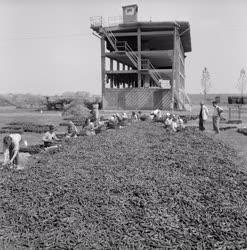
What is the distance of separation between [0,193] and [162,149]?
20.7 feet

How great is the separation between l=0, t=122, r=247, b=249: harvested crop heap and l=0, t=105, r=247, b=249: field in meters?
0.01

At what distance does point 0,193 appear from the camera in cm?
816

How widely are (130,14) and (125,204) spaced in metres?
39.2

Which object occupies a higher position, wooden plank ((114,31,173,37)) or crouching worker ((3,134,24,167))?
wooden plank ((114,31,173,37))

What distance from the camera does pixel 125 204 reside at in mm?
7207

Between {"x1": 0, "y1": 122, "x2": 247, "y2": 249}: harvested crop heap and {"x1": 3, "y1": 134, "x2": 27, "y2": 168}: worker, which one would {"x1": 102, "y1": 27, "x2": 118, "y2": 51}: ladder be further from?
{"x1": 0, "y1": 122, "x2": 247, "y2": 249}: harvested crop heap

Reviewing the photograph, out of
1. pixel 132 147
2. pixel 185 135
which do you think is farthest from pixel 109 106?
pixel 132 147

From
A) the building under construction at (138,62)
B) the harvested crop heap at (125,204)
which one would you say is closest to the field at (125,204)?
the harvested crop heap at (125,204)

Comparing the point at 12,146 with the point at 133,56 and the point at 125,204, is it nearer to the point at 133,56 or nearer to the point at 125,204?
the point at 125,204

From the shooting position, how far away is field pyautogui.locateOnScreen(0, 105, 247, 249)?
6082 mm

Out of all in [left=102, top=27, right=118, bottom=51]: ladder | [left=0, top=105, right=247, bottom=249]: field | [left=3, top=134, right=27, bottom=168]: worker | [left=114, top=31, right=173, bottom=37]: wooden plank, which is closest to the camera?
[left=0, top=105, right=247, bottom=249]: field

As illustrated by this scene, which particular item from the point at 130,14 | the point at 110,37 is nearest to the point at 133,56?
the point at 110,37

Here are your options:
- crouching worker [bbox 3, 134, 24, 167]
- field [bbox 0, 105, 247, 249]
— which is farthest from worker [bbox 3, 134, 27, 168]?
field [bbox 0, 105, 247, 249]

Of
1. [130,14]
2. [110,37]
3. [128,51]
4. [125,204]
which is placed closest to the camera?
[125,204]
